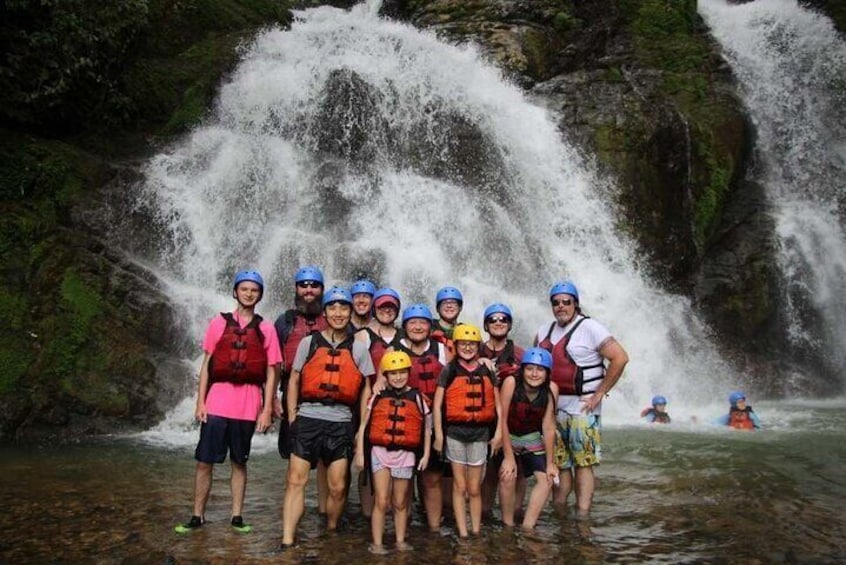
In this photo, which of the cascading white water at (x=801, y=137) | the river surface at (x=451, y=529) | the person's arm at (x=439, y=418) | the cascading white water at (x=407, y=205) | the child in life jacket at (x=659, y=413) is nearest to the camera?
the river surface at (x=451, y=529)

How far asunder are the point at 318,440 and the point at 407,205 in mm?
9639

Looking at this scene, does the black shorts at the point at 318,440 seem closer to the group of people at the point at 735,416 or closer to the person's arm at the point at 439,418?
the person's arm at the point at 439,418

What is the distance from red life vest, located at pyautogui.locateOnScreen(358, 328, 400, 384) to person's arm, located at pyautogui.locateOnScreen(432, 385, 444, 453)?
620 millimetres

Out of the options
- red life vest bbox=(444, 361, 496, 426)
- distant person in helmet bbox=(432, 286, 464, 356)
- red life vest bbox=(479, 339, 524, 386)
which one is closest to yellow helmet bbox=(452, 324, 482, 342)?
red life vest bbox=(444, 361, 496, 426)

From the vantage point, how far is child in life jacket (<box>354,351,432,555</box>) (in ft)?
17.1

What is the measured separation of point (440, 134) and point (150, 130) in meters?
6.18

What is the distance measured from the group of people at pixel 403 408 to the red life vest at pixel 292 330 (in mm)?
18

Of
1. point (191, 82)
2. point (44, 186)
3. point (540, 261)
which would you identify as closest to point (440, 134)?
point (540, 261)

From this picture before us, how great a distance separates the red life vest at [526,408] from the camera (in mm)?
5531

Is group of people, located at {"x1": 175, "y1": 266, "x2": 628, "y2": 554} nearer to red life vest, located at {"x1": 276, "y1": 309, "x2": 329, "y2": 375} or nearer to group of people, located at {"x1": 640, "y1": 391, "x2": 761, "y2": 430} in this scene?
red life vest, located at {"x1": 276, "y1": 309, "x2": 329, "y2": 375}

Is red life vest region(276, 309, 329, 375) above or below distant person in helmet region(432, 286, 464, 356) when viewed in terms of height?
below

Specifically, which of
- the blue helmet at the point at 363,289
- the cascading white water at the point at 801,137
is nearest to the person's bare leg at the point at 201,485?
the blue helmet at the point at 363,289

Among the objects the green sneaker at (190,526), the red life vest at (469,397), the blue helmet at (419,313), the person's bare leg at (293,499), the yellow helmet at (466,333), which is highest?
the blue helmet at (419,313)

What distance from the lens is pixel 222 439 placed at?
540cm
